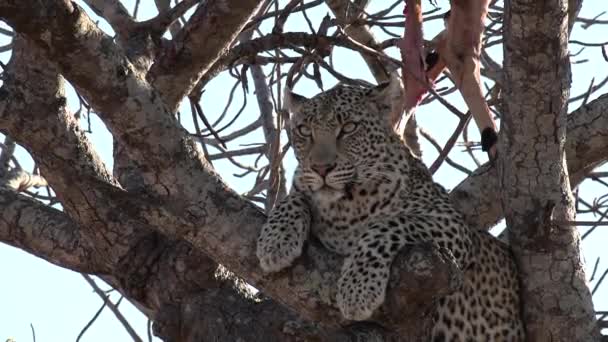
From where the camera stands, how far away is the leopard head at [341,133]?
6742 millimetres

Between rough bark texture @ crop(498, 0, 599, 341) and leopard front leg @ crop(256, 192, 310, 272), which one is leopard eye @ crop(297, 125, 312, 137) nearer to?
leopard front leg @ crop(256, 192, 310, 272)

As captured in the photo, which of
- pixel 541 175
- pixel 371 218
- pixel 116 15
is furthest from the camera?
pixel 116 15

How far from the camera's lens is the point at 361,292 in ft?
16.9

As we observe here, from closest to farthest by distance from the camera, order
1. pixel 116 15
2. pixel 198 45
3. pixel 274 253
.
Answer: pixel 274 253
pixel 198 45
pixel 116 15

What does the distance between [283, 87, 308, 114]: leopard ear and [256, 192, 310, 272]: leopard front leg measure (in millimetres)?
739

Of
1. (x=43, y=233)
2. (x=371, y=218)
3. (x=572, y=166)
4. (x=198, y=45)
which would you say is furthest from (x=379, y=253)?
(x=198, y=45)

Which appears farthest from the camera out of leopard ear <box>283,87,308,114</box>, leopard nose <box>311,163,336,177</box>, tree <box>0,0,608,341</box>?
leopard ear <box>283,87,308,114</box>

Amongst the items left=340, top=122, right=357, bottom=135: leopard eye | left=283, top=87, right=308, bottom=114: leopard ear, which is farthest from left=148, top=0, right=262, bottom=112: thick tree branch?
left=340, top=122, right=357, bottom=135: leopard eye

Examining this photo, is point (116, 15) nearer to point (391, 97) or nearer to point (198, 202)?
point (391, 97)

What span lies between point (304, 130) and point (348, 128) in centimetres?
25

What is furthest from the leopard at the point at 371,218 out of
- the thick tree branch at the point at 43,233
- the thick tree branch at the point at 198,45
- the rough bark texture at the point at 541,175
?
the thick tree branch at the point at 43,233

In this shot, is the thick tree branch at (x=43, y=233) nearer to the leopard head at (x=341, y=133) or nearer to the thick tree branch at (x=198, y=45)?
the thick tree branch at (x=198, y=45)

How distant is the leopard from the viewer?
5526 millimetres

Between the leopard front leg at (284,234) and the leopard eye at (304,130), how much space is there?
49 cm
